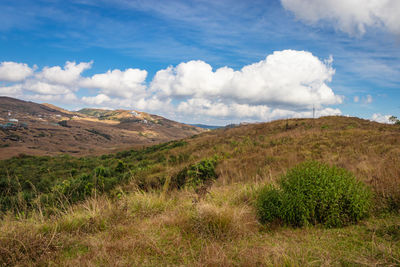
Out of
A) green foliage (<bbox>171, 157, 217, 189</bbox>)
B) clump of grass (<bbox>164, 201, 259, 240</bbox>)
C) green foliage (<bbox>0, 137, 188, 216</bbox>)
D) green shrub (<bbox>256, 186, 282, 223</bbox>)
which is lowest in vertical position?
green foliage (<bbox>0, 137, 188, 216</bbox>)

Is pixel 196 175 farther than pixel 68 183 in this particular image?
No

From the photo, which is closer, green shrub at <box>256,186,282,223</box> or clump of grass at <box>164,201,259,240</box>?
clump of grass at <box>164,201,259,240</box>

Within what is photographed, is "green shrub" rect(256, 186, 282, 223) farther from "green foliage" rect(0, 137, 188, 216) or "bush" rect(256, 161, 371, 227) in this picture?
"green foliage" rect(0, 137, 188, 216)

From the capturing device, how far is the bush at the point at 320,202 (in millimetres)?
3752

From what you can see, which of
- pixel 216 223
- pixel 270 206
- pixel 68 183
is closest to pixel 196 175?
pixel 270 206

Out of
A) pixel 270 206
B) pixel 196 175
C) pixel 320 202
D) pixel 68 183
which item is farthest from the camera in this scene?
pixel 68 183

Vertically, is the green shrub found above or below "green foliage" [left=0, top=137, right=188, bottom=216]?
above

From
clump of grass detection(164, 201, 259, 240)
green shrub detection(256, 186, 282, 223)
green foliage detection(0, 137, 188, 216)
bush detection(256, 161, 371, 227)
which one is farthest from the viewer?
green foliage detection(0, 137, 188, 216)

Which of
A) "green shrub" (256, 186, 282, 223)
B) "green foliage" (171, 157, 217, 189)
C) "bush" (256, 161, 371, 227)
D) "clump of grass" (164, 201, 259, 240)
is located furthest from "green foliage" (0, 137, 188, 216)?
"bush" (256, 161, 371, 227)

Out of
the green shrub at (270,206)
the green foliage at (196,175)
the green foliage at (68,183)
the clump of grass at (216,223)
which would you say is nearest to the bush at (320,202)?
the green shrub at (270,206)

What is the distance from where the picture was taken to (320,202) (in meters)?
3.73

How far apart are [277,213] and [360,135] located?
12.6m

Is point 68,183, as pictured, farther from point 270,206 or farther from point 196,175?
point 270,206

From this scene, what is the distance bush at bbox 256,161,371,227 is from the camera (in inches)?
148
